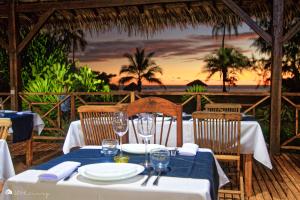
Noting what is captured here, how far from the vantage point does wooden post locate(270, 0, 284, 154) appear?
4.84 meters

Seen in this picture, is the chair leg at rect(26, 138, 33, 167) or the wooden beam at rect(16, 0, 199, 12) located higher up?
the wooden beam at rect(16, 0, 199, 12)

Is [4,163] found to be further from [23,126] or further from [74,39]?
[74,39]

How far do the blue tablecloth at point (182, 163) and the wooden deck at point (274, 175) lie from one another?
1671 mm

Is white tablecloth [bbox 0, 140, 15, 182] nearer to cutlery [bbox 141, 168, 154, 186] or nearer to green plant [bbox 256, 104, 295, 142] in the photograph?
cutlery [bbox 141, 168, 154, 186]

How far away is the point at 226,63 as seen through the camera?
9.55 m

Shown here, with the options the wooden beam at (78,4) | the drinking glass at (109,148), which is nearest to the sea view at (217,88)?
the wooden beam at (78,4)

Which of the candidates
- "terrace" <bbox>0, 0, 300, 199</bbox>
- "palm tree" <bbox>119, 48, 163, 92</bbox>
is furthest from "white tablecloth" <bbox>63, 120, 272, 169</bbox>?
"palm tree" <bbox>119, 48, 163, 92</bbox>

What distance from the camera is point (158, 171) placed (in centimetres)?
141

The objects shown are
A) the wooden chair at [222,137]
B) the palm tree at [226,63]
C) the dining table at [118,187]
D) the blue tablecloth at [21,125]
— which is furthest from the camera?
the palm tree at [226,63]

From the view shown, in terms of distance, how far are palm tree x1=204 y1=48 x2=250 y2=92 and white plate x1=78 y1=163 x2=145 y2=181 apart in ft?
27.8

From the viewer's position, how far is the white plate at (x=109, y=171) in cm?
129

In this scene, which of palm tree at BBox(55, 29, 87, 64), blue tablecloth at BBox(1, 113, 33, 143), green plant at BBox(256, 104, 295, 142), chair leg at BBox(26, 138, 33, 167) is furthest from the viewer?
palm tree at BBox(55, 29, 87, 64)

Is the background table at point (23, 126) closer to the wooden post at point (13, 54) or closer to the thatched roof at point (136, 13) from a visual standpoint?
the wooden post at point (13, 54)

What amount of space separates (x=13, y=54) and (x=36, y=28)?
63cm
